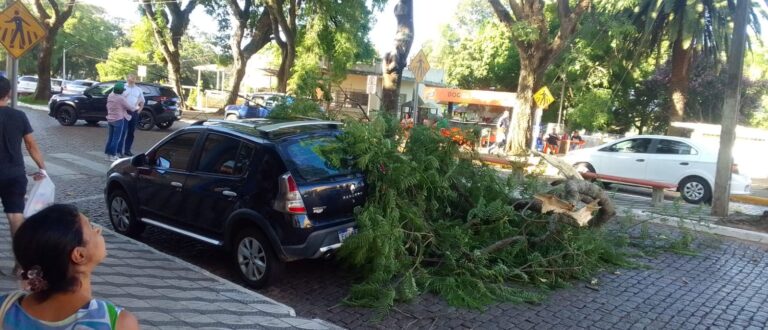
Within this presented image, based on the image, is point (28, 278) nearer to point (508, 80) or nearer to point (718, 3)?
point (718, 3)

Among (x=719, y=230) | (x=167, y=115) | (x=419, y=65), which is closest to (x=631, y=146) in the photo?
(x=419, y=65)

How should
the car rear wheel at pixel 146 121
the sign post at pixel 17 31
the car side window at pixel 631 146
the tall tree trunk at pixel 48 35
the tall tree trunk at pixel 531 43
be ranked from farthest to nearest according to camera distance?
the tall tree trunk at pixel 48 35
the car rear wheel at pixel 146 121
the tall tree trunk at pixel 531 43
the car side window at pixel 631 146
the sign post at pixel 17 31

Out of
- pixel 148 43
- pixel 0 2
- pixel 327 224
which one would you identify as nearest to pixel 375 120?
pixel 327 224

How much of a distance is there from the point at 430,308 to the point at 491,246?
1.22 meters

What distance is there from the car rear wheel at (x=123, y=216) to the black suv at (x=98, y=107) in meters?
13.6

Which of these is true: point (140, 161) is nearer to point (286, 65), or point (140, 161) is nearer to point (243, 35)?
point (286, 65)

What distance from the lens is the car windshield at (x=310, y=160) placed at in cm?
565

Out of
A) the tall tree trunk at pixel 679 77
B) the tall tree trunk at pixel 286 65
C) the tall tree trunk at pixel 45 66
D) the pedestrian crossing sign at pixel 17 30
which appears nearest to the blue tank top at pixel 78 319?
the pedestrian crossing sign at pixel 17 30

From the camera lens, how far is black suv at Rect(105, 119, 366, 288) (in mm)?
5457

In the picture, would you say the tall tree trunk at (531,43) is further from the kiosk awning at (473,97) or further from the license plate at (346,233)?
the license plate at (346,233)

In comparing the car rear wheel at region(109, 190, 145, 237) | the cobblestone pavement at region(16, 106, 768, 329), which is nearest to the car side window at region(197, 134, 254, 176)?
the cobblestone pavement at region(16, 106, 768, 329)

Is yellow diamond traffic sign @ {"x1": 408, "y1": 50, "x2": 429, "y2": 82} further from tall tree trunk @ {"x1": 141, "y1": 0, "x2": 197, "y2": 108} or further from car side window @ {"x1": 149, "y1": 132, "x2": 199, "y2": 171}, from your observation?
tall tree trunk @ {"x1": 141, "y1": 0, "x2": 197, "y2": 108}

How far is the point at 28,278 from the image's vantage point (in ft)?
6.05

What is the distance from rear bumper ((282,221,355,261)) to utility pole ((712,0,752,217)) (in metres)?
7.51
